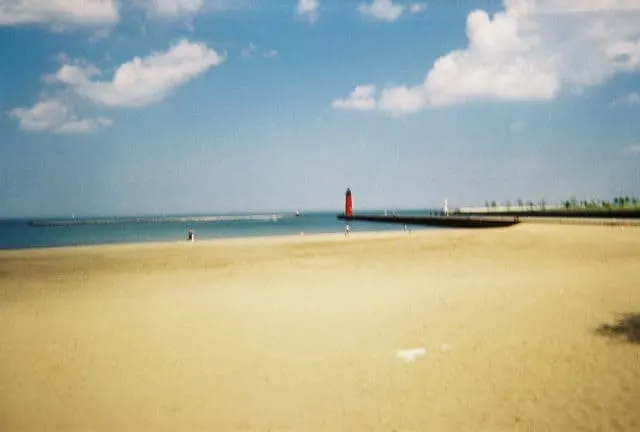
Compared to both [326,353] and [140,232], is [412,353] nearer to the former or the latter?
[326,353]

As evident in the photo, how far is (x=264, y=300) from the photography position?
10.5m

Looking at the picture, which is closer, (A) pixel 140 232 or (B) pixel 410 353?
(B) pixel 410 353

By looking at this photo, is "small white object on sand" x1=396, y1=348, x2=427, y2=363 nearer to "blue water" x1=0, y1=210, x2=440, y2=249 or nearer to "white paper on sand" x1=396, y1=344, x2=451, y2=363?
"white paper on sand" x1=396, y1=344, x2=451, y2=363

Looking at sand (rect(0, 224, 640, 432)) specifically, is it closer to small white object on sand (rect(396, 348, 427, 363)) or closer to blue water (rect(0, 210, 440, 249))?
small white object on sand (rect(396, 348, 427, 363))

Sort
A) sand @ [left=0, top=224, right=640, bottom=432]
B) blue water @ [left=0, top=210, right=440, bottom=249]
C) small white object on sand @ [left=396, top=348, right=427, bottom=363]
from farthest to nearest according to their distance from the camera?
blue water @ [left=0, top=210, right=440, bottom=249]
small white object on sand @ [left=396, top=348, right=427, bottom=363]
sand @ [left=0, top=224, right=640, bottom=432]

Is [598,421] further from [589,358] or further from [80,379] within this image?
[80,379]

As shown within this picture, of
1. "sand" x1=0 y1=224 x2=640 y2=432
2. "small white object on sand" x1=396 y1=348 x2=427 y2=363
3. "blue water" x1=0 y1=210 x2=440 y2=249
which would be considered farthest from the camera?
"blue water" x1=0 y1=210 x2=440 y2=249

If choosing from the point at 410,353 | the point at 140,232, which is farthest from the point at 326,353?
the point at 140,232

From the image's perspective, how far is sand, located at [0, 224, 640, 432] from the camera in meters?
4.79

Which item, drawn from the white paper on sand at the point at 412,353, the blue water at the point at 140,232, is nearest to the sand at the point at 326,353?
the white paper on sand at the point at 412,353

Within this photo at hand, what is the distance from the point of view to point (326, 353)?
262 inches

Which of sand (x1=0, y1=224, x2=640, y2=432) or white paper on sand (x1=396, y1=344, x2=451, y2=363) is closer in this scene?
sand (x1=0, y1=224, x2=640, y2=432)

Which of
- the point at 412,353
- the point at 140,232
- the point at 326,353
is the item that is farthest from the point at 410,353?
the point at 140,232

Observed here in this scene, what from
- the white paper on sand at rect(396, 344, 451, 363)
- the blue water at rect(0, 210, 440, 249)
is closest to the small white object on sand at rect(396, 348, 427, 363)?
the white paper on sand at rect(396, 344, 451, 363)
